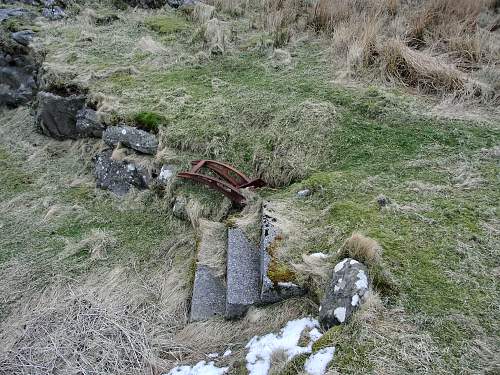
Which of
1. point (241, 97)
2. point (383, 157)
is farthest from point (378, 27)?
point (383, 157)

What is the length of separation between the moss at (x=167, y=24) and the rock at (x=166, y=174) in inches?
169

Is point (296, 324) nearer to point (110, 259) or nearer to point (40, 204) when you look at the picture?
point (110, 259)

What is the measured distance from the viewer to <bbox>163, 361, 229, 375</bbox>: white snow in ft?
9.00

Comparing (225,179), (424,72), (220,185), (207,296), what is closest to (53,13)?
(225,179)

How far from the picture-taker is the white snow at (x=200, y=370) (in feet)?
9.00

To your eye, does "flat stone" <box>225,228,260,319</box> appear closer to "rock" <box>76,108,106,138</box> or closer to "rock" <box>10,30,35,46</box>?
"rock" <box>76,108,106,138</box>

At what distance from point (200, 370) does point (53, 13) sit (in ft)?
29.6

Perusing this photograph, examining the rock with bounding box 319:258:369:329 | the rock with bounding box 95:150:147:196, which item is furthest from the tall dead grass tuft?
the rock with bounding box 95:150:147:196

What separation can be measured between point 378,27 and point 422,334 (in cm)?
505

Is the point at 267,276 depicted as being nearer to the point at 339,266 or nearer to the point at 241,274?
the point at 241,274

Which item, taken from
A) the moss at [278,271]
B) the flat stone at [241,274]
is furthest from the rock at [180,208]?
the moss at [278,271]

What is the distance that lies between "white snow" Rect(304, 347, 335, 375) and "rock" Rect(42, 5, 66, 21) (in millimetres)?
9238

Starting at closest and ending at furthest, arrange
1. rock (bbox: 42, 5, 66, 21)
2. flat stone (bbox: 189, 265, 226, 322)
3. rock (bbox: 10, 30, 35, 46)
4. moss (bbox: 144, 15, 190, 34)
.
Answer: flat stone (bbox: 189, 265, 226, 322)
rock (bbox: 10, 30, 35, 46)
moss (bbox: 144, 15, 190, 34)
rock (bbox: 42, 5, 66, 21)

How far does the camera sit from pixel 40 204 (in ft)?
16.0
